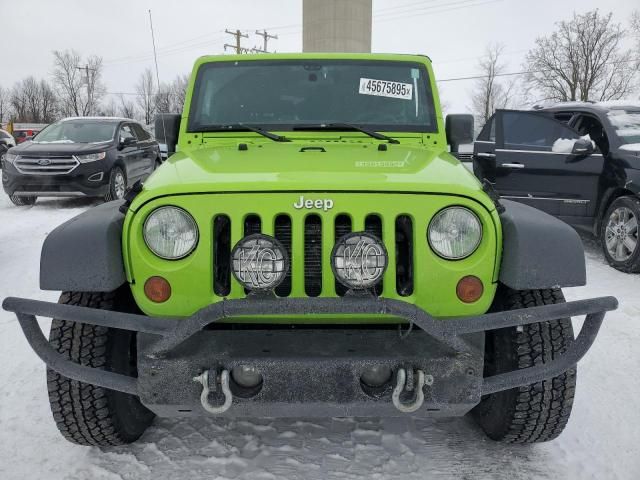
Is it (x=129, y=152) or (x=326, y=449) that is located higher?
(x=129, y=152)

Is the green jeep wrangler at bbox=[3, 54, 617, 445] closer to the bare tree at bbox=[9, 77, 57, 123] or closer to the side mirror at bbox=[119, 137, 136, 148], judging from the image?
the side mirror at bbox=[119, 137, 136, 148]

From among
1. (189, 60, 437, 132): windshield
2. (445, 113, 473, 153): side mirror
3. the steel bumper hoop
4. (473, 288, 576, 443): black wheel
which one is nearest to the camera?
the steel bumper hoop

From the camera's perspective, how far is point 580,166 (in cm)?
581

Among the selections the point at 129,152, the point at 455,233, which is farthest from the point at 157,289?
the point at 129,152

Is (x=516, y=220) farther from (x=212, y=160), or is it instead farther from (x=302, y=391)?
(x=212, y=160)

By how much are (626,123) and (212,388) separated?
18.4 feet

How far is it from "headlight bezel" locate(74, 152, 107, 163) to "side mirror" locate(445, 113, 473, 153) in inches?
285

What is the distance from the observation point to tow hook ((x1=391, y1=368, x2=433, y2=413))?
1.85m

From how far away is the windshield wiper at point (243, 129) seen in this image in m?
3.05

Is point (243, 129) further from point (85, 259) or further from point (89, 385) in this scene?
point (89, 385)

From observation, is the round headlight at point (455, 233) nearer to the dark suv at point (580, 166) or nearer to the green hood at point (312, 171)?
the green hood at point (312, 171)

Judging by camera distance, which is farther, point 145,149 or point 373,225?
point 145,149

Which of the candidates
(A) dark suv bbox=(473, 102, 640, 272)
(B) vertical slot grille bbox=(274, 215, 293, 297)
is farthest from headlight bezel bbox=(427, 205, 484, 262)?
(A) dark suv bbox=(473, 102, 640, 272)

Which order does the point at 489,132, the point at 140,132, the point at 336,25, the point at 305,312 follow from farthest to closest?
the point at 336,25 < the point at 140,132 < the point at 489,132 < the point at 305,312
